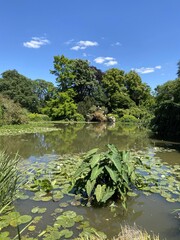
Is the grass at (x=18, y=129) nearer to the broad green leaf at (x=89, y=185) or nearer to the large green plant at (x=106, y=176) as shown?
the large green plant at (x=106, y=176)

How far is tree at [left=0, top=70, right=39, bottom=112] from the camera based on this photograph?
114 feet

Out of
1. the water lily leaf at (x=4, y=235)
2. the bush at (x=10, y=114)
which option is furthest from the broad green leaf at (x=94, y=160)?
the bush at (x=10, y=114)

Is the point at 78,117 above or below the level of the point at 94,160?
above

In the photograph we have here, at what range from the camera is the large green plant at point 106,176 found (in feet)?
12.4

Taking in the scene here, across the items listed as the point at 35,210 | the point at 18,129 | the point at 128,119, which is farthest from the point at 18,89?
the point at 35,210

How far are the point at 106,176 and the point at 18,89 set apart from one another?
33.5m

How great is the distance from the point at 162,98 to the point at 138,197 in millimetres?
10296

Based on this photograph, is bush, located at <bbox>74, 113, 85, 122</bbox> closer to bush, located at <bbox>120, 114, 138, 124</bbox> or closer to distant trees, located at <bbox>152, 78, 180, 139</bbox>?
bush, located at <bbox>120, 114, 138, 124</bbox>

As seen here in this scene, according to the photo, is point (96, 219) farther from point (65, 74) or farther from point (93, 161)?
point (65, 74)

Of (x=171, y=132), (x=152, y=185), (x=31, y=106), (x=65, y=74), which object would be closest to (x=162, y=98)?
(x=171, y=132)

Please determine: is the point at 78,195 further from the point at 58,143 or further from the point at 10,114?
the point at 10,114

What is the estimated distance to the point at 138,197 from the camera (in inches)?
171

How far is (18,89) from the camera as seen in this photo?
3544cm

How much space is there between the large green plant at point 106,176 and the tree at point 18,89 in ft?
104
